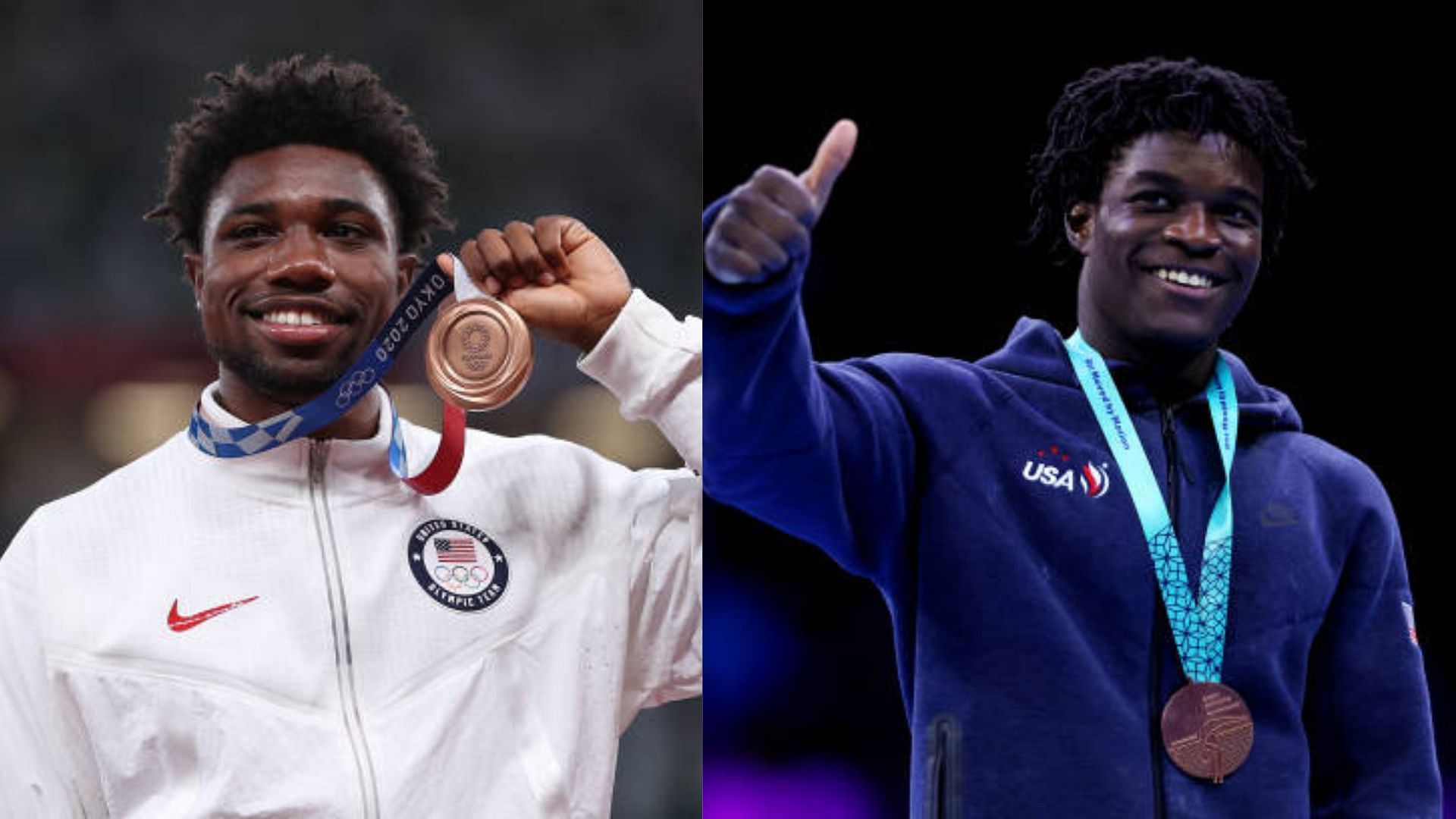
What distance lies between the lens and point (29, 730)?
1.93 meters

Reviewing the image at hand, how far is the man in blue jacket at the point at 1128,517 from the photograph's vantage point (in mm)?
1624

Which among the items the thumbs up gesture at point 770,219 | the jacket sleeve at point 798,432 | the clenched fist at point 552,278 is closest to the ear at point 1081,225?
the jacket sleeve at point 798,432

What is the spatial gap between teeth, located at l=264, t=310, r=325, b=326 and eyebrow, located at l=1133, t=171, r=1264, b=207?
3.48 ft

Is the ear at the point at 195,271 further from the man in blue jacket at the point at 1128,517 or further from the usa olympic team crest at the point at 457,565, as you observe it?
the man in blue jacket at the point at 1128,517

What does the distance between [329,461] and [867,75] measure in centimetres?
93

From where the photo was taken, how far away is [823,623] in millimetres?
1704

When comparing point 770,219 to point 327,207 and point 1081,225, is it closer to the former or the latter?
point 1081,225

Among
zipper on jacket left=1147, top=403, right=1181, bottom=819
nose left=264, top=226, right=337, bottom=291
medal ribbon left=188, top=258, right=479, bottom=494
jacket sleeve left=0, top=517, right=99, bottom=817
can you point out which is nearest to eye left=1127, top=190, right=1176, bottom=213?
zipper on jacket left=1147, top=403, right=1181, bottom=819

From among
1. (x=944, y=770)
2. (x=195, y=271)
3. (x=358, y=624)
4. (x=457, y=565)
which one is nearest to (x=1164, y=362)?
(x=944, y=770)

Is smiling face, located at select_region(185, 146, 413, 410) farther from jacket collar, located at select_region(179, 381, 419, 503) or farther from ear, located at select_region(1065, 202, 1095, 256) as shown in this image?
ear, located at select_region(1065, 202, 1095, 256)

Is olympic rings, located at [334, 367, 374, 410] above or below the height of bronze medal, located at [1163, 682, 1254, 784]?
above

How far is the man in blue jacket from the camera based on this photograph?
5.33 ft

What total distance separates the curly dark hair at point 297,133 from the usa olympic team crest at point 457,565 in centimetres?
43

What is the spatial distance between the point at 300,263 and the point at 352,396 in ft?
0.67
